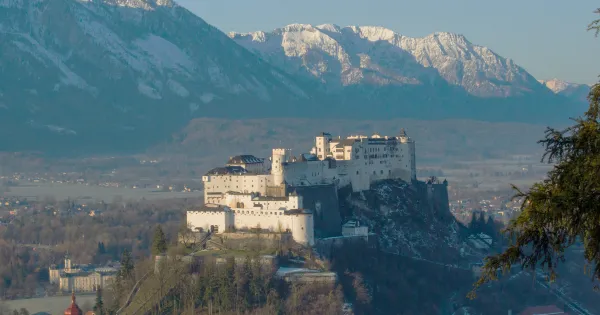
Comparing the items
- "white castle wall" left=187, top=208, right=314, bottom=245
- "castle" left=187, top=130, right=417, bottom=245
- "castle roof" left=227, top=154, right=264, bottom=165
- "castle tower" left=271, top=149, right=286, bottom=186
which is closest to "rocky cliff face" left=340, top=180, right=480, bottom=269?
"castle" left=187, top=130, right=417, bottom=245

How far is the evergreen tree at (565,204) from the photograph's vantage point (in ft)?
33.9

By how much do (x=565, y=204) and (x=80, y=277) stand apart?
65.8 meters

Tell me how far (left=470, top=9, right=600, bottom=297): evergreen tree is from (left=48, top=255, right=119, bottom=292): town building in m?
60.6

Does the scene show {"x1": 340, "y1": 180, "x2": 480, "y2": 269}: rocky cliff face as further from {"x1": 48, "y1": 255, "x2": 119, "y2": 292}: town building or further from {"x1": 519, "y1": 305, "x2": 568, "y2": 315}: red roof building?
{"x1": 48, "y1": 255, "x2": 119, "y2": 292}: town building

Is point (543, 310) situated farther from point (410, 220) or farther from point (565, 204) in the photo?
point (565, 204)

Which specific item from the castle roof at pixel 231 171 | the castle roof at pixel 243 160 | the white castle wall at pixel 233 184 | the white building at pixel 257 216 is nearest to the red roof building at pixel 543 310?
the white building at pixel 257 216

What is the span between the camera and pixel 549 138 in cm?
1075

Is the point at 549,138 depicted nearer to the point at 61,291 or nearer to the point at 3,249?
the point at 61,291

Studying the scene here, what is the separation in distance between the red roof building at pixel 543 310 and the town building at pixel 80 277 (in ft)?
70.0

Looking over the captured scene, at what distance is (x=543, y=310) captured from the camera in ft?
203

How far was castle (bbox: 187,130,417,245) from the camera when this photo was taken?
179 feet

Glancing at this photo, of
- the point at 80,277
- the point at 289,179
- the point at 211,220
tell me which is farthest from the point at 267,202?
the point at 80,277

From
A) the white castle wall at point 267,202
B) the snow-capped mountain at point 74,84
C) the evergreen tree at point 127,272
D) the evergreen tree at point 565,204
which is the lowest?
the evergreen tree at point 127,272

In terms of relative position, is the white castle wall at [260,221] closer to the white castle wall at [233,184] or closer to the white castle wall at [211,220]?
the white castle wall at [211,220]
